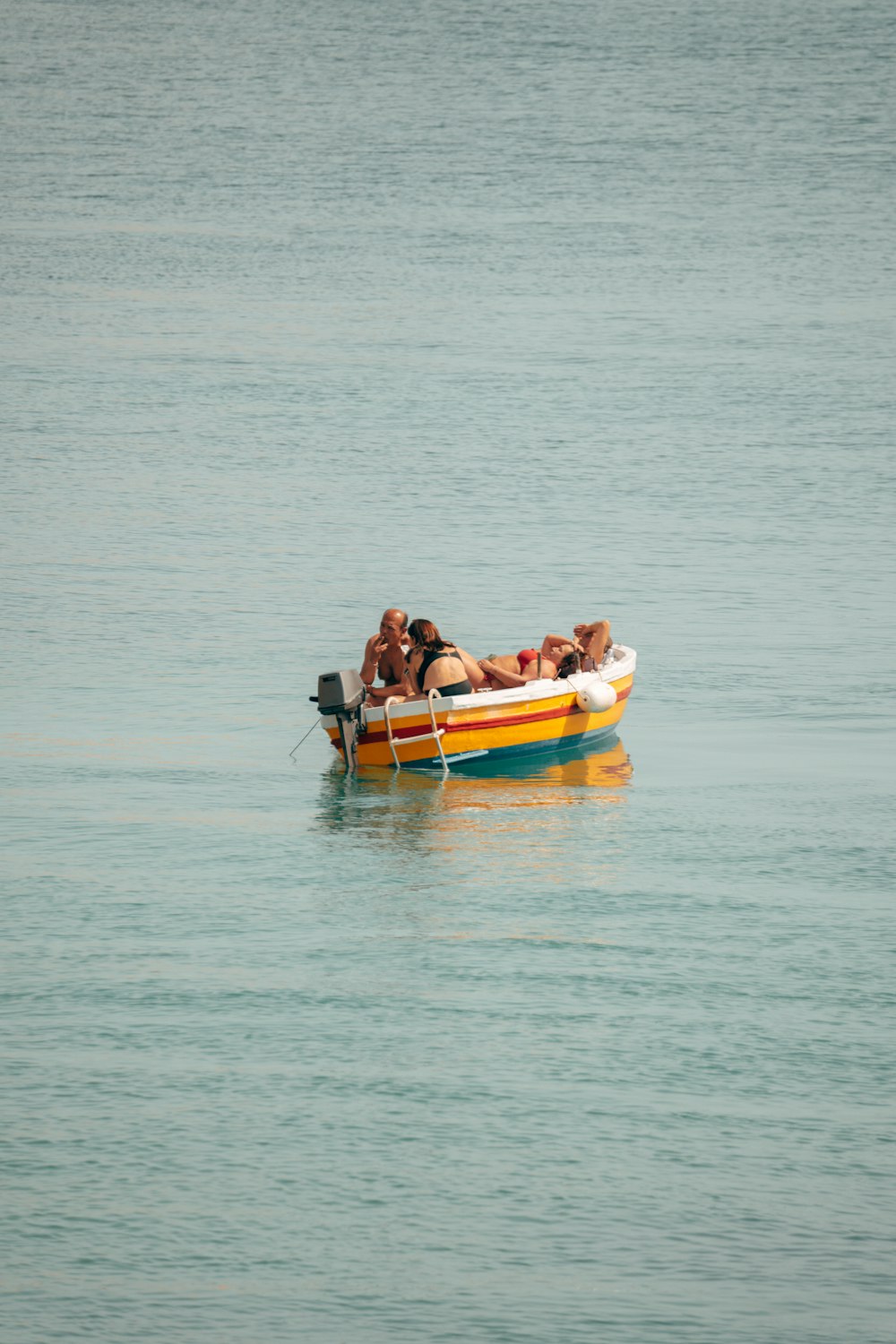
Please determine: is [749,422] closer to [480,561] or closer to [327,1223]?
[480,561]

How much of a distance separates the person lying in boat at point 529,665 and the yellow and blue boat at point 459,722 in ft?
0.46

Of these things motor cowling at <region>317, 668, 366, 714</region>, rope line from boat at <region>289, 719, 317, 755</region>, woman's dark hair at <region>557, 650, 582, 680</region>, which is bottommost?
rope line from boat at <region>289, 719, 317, 755</region>

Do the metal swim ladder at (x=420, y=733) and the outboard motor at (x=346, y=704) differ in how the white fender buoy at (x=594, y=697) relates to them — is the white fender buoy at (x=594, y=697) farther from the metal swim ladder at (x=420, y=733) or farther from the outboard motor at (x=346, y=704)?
the outboard motor at (x=346, y=704)

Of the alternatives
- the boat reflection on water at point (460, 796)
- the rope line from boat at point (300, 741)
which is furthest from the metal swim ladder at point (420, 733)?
the rope line from boat at point (300, 741)

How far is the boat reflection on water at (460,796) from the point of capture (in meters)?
17.4

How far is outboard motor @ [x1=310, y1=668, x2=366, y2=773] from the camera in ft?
58.4

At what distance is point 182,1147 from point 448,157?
7762cm

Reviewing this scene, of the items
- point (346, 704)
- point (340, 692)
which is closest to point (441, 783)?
point (346, 704)

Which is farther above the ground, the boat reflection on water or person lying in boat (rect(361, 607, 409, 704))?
person lying in boat (rect(361, 607, 409, 704))

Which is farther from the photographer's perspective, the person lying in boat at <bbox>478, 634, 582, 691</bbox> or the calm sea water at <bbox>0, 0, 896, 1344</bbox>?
the person lying in boat at <bbox>478, 634, 582, 691</bbox>

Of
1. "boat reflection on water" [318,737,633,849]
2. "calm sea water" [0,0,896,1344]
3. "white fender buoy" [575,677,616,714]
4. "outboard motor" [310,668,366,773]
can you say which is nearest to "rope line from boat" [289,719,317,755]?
"calm sea water" [0,0,896,1344]

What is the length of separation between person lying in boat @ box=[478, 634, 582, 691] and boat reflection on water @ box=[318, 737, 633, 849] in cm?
86

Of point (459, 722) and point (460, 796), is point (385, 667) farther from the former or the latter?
point (460, 796)

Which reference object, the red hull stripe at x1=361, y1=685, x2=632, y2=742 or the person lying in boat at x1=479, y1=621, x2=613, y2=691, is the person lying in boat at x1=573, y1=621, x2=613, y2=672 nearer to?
the person lying in boat at x1=479, y1=621, x2=613, y2=691
